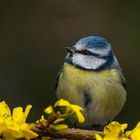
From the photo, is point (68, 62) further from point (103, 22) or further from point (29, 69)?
point (103, 22)

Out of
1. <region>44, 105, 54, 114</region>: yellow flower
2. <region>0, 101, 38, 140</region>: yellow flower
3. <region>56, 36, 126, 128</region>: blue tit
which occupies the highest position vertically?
<region>44, 105, 54, 114</region>: yellow flower

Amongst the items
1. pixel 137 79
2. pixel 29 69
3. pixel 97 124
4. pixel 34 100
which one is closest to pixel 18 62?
pixel 29 69

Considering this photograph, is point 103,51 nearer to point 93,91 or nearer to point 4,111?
point 93,91

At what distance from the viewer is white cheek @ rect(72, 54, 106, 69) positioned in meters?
3.56

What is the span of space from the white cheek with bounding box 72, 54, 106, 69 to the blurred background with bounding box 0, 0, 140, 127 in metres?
2.42

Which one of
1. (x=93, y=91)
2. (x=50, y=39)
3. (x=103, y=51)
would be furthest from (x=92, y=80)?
(x=50, y=39)

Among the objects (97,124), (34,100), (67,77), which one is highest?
(67,77)

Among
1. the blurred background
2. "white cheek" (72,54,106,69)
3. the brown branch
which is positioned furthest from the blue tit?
the blurred background

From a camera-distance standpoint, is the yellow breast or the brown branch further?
the yellow breast

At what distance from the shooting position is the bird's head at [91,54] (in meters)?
3.51

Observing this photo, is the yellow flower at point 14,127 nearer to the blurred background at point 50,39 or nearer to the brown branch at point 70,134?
the brown branch at point 70,134

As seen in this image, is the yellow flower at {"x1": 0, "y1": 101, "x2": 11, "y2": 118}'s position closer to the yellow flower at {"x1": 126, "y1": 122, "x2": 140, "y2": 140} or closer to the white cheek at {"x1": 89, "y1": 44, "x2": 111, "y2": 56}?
the yellow flower at {"x1": 126, "y1": 122, "x2": 140, "y2": 140}

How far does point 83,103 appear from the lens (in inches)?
142

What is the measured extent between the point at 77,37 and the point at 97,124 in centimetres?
346
